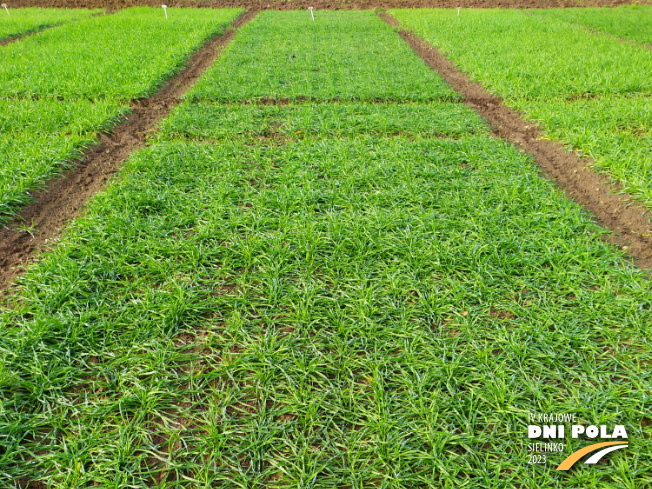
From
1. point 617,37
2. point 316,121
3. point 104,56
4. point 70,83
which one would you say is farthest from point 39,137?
point 617,37

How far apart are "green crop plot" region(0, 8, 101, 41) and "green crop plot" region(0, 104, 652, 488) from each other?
1122 cm

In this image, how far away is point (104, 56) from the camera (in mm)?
8930

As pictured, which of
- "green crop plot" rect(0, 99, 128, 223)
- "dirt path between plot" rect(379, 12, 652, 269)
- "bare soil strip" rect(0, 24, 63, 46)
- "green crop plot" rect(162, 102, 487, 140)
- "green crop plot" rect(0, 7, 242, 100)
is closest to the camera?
"dirt path between plot" rect(379, 12, 652, 269)

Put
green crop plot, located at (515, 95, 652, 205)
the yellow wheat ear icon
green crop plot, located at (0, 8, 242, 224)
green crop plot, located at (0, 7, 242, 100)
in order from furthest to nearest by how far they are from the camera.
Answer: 1. green crop plot, located at (0, 7, 242, 100)
2. green crop plot, located at (0, 8, 242, 224)
3. green crop plot, located at (515, 95, 652, 205)
4. the yellow wheat ear icon

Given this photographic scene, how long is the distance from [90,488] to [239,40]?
12021mm

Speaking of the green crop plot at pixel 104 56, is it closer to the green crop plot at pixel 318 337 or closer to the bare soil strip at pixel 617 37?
the green crop plot at pixel 318 337

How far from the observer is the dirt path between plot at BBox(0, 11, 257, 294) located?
3.53 meters

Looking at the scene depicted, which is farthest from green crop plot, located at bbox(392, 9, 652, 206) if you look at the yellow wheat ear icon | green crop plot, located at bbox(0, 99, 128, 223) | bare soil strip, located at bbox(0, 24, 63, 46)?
bare soil strip, located at bbox(0, 24, 63, 46)

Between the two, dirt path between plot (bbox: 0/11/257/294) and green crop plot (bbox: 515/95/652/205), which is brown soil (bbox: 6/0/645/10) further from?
green crop plot (bbox: 515/95/652/205)

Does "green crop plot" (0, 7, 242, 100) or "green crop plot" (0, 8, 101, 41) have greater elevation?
"green crop plot" (0, 8, 101, 41)

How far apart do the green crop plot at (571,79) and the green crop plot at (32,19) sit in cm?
1198

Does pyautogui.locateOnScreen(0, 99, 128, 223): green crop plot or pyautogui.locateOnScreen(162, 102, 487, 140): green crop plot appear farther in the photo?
pyautogui.locateOnScreen(162, 102, 487, 140): green crop plot

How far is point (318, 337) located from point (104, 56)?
9322 mm

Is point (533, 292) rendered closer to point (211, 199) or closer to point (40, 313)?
point (211, 199)
